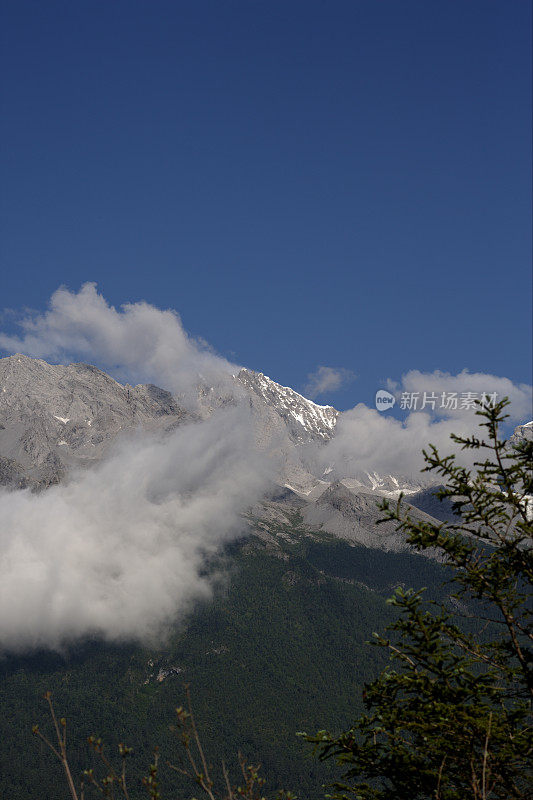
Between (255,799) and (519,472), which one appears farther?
(519,472)

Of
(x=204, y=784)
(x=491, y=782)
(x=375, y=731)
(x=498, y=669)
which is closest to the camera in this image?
(x=204, y=784)

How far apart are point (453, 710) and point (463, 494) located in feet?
20.1

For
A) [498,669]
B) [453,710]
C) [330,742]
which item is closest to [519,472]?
[498,669]

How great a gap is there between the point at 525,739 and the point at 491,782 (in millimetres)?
1641

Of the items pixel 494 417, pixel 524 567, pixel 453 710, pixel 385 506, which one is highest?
pixel 494 417

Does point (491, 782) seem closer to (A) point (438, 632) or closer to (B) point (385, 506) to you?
(A) point (438, 632)

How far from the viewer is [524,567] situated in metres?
18.1

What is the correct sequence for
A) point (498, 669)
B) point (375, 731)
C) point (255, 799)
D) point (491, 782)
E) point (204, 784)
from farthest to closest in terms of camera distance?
1. point (498, 669)
2. point (375, 731)
3. point (491, 782)
4. point (255, 799)
5. point (204, 784)

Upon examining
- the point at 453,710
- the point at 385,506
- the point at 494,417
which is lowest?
the point at 453,710

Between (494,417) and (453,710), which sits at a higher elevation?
(494,417)

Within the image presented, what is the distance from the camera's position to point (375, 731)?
16328 millimetres

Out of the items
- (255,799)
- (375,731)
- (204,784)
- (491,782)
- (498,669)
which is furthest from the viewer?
(498,669)

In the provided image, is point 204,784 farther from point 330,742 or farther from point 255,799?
point 330,742

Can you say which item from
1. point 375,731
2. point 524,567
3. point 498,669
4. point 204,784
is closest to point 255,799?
point 204,784
